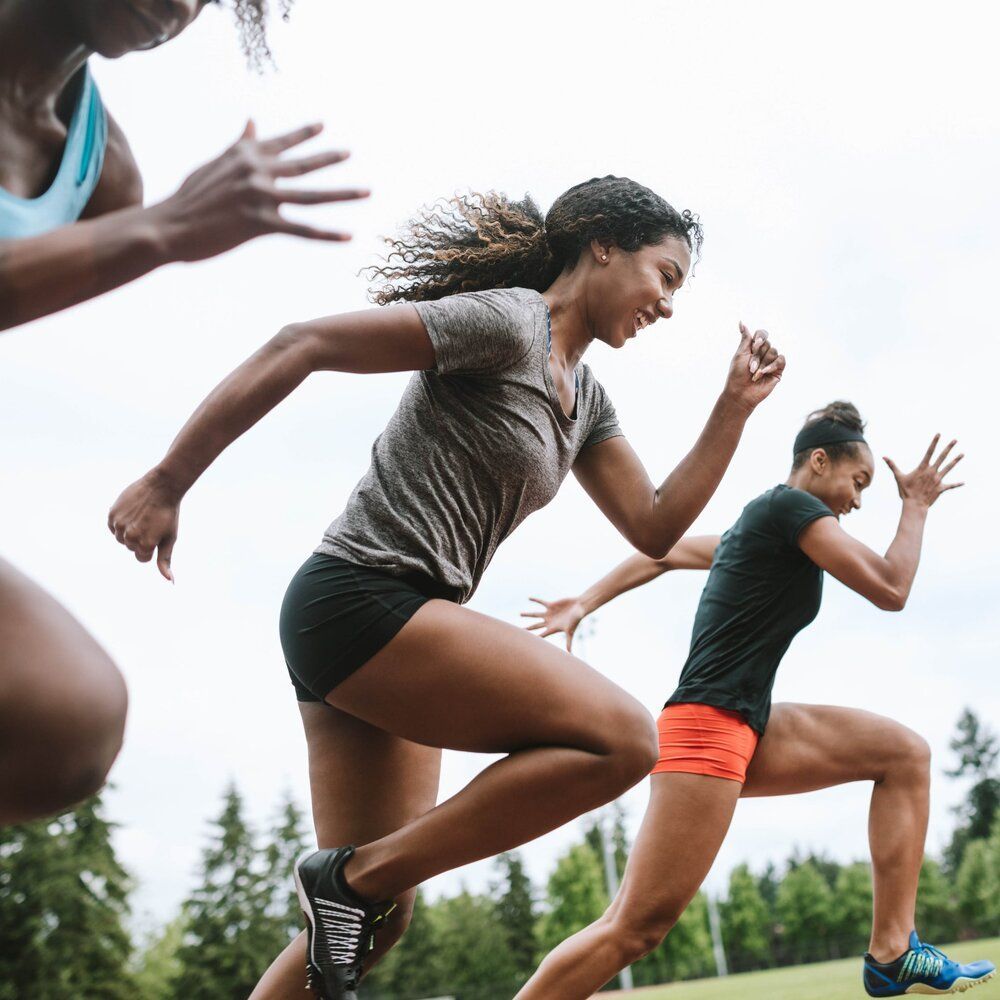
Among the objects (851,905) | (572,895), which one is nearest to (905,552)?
(572,895)

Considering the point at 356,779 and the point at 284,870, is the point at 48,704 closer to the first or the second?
the point at 356,779

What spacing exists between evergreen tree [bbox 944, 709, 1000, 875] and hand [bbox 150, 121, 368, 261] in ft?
222

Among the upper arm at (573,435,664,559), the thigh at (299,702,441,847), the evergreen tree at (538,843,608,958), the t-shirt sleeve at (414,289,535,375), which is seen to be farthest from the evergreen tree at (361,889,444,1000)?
the t-shirt sleeve at (414,289,535,375)

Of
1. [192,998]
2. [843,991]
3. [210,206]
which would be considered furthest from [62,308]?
[192,998]

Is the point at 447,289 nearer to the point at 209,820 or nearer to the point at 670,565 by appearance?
the point at 670,565

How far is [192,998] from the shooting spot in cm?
3666

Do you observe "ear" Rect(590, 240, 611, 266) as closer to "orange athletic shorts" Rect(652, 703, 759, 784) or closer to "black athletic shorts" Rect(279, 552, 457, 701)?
"black athletic shorts" Rect(279, 552, 457, 701)

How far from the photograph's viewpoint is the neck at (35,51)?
1.53 meters

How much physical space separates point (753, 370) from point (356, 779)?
143 cm

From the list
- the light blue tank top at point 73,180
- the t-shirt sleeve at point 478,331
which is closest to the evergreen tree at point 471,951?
the t-shirt sleeve at point 478,331

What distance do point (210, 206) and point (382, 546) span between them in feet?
4.14

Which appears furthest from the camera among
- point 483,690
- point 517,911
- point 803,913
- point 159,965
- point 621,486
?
point 803,913

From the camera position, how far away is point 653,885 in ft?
11.3

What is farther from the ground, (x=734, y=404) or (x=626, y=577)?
(x=626, y=577)
